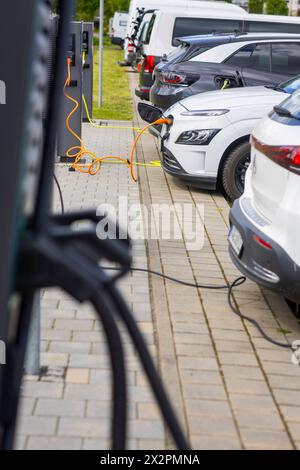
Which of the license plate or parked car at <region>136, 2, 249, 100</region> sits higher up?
the license plate

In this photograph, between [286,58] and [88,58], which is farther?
[88,58]

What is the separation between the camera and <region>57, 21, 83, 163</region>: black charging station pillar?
10.1 metres

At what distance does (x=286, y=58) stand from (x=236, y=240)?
6553 millimetres

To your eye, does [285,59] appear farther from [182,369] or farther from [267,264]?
[182,369]

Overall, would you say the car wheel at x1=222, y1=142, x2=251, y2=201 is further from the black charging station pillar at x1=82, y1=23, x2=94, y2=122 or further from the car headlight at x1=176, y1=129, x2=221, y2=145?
the black charging station pillar at x1=82, y1=23, x2=94, y2=122

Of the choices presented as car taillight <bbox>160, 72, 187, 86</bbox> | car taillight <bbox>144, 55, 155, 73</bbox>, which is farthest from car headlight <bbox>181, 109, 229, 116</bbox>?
car taillight <bbox>144, 55, 155, 73</bbox>

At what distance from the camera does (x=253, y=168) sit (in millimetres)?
5117

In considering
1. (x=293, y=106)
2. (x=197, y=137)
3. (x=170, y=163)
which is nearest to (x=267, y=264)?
(x=293, y=106)

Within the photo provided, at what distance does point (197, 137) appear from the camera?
27.9 ft

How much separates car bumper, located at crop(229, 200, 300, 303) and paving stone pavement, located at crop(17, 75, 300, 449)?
0.36 metres

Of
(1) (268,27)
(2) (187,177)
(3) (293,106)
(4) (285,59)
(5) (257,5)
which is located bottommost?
(5) (257,5)

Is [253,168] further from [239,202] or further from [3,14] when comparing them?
[3,14]

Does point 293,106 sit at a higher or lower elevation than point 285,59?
higher
